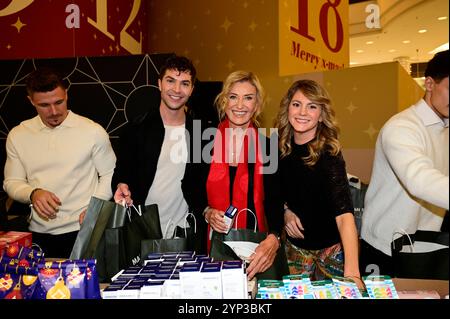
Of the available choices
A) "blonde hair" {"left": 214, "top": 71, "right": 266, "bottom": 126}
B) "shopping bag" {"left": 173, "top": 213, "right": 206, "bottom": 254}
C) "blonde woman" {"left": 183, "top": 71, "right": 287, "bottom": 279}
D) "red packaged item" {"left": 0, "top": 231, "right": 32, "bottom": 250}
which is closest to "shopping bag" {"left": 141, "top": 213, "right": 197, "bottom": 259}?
"shopping bag" {"left": 173, "top": 213, "right": 206, "bottom": 254}

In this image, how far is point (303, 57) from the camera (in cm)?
319

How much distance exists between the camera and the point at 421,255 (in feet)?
3.33

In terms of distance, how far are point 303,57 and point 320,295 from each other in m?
2.61

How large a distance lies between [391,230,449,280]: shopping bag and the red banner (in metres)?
2.36

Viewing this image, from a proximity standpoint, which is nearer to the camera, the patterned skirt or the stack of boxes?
the stack of boxes

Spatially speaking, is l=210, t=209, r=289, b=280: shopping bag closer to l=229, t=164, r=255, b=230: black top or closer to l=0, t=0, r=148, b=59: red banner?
l=229, t=164, r=255, b=230: black top

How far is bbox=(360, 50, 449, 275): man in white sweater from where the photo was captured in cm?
79

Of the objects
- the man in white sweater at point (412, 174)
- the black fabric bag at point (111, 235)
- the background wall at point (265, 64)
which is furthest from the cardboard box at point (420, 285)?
the background wall at point (265, 64)

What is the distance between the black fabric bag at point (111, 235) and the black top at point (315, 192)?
560 mm

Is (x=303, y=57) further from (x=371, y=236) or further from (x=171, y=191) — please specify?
(x=371, y=236)

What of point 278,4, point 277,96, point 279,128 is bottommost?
point 279,128

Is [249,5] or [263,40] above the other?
[249,5]

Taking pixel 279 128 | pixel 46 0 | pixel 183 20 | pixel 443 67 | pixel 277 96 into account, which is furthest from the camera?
pixel 183 20

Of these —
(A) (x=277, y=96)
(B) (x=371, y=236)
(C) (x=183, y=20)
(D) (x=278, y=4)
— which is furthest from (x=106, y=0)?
(B) (x=371, y=236)
